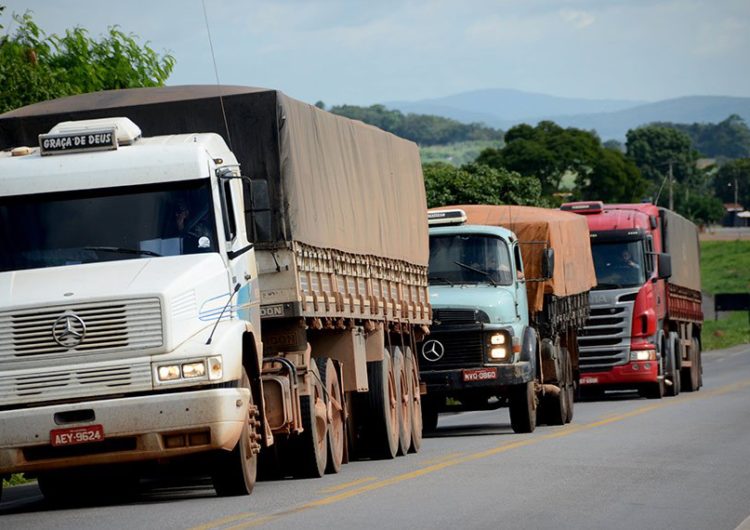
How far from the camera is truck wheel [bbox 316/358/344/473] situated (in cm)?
1656

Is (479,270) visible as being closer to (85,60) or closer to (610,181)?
(85,60)

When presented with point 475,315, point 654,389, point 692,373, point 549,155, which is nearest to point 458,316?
point 475,315

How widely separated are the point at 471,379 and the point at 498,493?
8.39 metres

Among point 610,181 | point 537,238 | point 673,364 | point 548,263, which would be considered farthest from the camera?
point 610,181

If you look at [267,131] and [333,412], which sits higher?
[267,131]

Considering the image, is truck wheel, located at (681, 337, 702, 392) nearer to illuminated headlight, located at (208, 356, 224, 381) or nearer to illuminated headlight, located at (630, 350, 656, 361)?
illuminated headlight, located at (630, 350, 656, 361)

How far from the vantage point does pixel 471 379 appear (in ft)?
72.3

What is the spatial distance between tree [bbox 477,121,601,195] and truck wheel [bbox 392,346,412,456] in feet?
286

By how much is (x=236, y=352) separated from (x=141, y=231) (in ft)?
4.10

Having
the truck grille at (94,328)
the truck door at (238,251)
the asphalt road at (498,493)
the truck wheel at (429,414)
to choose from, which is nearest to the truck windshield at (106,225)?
the truck door at (238,251)

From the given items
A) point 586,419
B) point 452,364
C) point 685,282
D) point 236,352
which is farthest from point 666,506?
point 685,282

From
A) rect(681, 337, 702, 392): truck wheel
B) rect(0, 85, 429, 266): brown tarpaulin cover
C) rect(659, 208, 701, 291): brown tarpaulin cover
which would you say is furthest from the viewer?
rect(681, 337, 702, 392): truck wheel

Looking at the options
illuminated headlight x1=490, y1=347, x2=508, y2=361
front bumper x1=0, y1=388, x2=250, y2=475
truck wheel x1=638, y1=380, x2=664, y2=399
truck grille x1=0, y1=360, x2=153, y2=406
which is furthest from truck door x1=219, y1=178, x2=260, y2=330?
truck wheel x1=638, y1=380, x2=664, y2=399

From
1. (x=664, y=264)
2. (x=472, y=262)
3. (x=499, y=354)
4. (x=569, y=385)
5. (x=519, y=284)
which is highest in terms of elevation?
(x=472, y=262)
